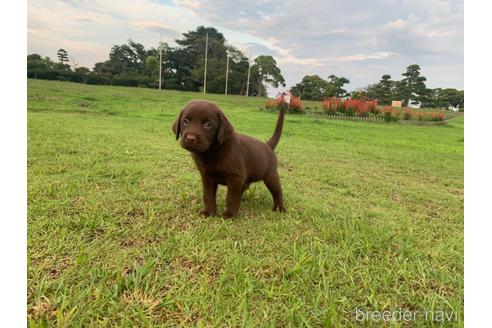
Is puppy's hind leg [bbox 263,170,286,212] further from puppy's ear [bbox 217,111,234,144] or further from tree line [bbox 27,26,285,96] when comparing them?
tree line [bbox 27,26,285,96]

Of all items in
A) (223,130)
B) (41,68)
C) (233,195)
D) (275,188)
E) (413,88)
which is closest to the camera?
(223,130)

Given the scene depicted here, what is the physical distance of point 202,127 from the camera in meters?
2.35

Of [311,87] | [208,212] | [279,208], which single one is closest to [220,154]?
[208,212]

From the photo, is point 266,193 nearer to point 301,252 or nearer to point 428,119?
point 301,252

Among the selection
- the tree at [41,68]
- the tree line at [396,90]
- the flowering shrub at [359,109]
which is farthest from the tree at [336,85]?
the tree at [41,68]

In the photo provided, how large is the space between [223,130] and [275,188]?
2.85 feet

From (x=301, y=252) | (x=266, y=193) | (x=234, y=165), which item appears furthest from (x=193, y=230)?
(x=266, y=193)

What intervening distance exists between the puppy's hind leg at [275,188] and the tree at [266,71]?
115 ft

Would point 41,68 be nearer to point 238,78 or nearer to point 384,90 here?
point 238,78

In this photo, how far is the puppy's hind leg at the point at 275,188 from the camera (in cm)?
299

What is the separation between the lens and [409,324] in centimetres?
157

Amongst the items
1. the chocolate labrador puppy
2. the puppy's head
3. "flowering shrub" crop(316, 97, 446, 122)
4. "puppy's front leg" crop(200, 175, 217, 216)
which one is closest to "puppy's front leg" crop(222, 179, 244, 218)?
the chocolate labrador puppy

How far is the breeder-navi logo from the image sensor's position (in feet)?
5.19

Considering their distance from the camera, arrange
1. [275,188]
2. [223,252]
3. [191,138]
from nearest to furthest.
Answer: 1. [223,252]
2. [191,138]
3. [275,188]
